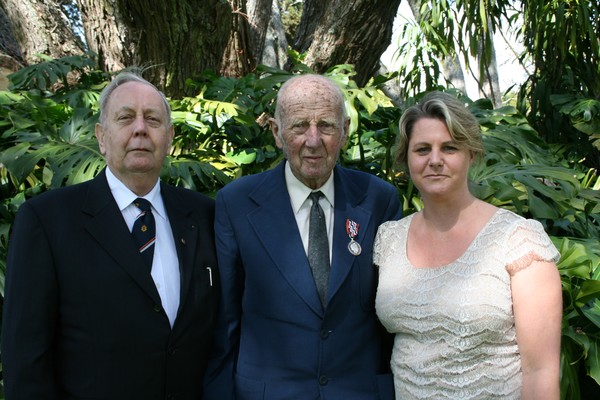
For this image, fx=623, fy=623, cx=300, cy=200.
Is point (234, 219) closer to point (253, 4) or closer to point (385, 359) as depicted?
point (385, 359)

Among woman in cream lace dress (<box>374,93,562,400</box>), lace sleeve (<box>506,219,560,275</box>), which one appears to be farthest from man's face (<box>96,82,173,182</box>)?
lace sleeve (<box>506,219,560,275</box>)

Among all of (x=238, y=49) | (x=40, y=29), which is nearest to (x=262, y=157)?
(x=238, y=49)

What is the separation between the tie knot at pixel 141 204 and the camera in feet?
6.99

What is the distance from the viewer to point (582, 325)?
2691 mm

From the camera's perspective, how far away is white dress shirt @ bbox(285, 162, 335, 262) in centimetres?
230

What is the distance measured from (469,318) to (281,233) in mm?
712

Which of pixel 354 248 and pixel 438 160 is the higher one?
pixel 438 160

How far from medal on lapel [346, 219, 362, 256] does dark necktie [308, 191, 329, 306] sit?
87 millimetres

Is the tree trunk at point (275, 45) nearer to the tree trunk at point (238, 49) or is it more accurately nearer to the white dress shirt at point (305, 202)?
the tree trunk at point (238, 49)

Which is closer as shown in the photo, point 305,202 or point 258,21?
point 305,202

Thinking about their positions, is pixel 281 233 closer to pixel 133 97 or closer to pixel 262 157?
pixel 133 97

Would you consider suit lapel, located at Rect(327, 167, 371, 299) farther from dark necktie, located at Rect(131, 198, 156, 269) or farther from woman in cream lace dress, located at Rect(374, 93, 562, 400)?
dark necktie, located at Rect(131, 198, 156, 269)

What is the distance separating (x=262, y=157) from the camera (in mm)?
3965

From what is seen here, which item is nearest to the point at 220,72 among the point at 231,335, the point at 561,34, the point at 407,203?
the point at 407,203
